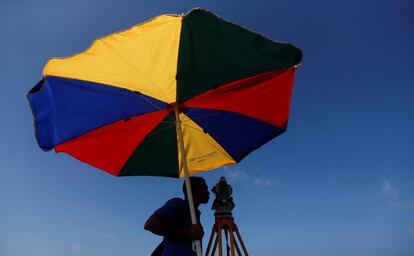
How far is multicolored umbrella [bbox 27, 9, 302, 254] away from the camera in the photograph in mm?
2969

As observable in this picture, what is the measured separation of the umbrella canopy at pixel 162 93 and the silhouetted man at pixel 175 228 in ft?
3.45

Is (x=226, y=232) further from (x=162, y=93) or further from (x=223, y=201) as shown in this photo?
(x=162, y=93)

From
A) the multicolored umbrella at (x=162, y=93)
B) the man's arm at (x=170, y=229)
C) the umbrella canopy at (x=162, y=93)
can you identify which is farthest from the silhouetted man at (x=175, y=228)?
the umbrella canopy at (x=162, y=93)

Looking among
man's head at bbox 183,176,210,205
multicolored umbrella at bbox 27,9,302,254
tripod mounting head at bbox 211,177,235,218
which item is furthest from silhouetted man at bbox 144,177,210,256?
tripod mounting head at bbox 211,177,235,218

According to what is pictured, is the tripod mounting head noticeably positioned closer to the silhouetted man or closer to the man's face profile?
the man's face profile

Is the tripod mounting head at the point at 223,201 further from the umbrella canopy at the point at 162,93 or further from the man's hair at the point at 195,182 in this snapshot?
the man's hair at the point at 195,182

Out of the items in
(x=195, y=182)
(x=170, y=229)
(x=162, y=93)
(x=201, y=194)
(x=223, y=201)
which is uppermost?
(x=162, y=93)

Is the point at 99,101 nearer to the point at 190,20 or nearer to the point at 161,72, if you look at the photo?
the point at 161,72


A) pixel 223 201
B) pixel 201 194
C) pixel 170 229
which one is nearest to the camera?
pixel 170 229

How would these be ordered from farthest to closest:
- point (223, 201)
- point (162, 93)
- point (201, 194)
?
point (223, 201) → point (162, 93) → point (201, 194)

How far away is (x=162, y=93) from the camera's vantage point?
317 centimetres

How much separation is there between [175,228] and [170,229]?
0.17 ft

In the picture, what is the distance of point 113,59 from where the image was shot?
3035 mm

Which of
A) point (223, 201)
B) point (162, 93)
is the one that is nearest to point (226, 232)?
point (223, 201)
